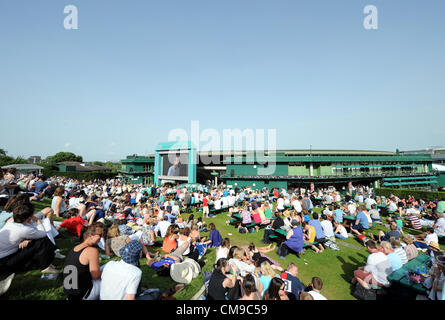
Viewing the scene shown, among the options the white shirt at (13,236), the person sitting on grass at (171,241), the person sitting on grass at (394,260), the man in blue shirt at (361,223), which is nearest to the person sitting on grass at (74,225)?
the white shirt at (13,236)

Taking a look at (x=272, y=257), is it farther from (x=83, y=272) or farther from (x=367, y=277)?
(x=83, y=272)

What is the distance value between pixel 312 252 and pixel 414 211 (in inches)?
376

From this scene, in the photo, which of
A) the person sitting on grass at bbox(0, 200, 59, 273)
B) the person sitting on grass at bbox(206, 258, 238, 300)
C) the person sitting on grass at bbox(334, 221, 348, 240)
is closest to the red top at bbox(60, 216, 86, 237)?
the person sitting on grass at bbox(0, 200, 59, 273)

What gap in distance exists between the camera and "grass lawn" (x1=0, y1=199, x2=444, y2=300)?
3.96m

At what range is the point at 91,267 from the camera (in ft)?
11.2

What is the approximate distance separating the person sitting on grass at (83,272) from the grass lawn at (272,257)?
1014 mm

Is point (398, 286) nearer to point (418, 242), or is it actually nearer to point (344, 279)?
point (344, 279)

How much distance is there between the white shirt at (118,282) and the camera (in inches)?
124

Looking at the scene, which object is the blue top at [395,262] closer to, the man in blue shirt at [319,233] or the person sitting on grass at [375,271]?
the person sitting on grass at [375,271]

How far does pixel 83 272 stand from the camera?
3363 mm

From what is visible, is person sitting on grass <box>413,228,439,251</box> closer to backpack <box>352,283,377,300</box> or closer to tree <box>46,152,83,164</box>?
backpack <box>352,283,377,300</box>

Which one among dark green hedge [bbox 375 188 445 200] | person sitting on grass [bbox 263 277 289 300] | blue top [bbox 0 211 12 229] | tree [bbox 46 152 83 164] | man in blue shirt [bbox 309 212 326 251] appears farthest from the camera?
tree [bbox 46 152 83 164]

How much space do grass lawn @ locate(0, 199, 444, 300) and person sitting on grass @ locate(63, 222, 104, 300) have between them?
3.33 feet

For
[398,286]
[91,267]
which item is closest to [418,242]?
[398,286]
